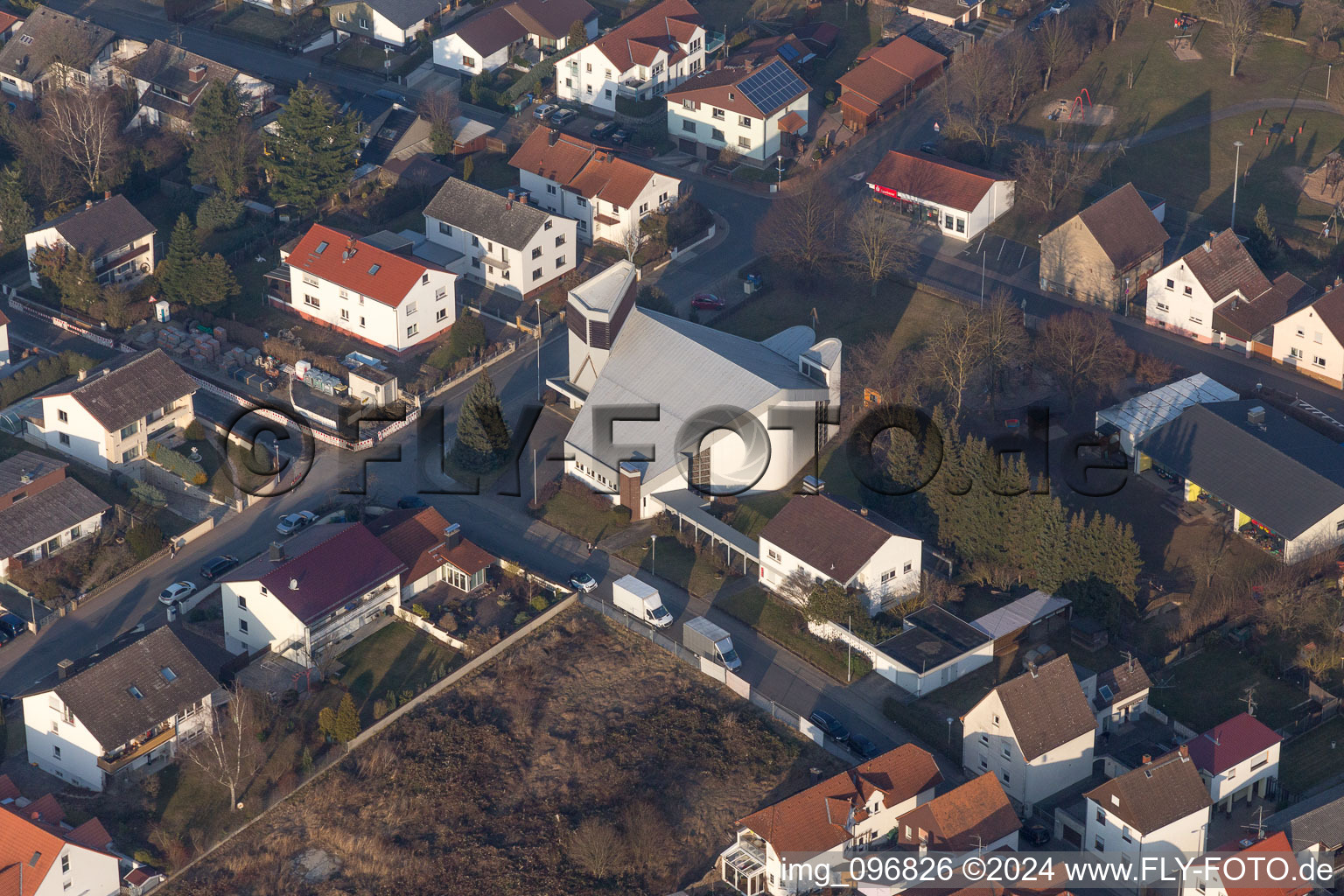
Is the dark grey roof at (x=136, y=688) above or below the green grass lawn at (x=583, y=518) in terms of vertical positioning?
above

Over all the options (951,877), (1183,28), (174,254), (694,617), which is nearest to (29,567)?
(174,254)

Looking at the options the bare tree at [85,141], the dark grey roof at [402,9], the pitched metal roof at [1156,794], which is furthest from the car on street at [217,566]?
the dark grey roof at [402,9]

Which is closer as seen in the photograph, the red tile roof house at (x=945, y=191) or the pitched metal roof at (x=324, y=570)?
the pitched metal roof at (x=324, y=570)

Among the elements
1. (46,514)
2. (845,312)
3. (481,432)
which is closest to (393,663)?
(481,432)

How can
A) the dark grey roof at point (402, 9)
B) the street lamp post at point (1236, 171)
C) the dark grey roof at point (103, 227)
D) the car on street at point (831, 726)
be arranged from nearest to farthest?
the car on street at point (831, 726)
the dark grey roof at point (103, 227)
the street lamp post at point (1236, 171)
the dark grey roof at point (402, 9)

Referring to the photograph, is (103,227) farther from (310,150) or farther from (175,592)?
(175,592)

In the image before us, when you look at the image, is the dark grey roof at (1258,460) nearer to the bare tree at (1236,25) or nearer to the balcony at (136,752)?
the bare tree at (1236,25)
